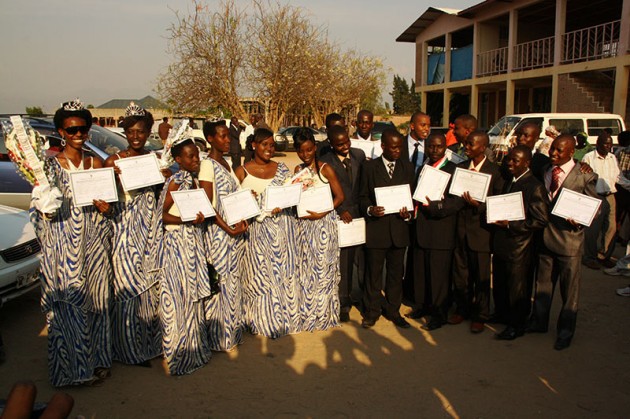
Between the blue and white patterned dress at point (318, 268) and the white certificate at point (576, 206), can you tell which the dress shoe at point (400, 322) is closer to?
the blue and white patterned dress at point (318, 268)

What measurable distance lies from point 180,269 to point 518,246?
303 cm

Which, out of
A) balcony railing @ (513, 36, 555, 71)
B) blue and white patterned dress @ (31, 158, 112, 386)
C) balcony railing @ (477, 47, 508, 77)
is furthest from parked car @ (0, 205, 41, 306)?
balcony railing @ (477, 47, 508, 77)

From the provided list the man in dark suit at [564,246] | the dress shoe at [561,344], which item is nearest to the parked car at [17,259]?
the man in dark suit at [564,246]

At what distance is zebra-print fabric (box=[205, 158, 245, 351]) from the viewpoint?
172 inches

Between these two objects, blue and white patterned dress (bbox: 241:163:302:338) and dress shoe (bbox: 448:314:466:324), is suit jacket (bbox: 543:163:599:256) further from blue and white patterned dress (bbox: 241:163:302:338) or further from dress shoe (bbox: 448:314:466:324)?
blue and white patterned dress (bbox: 241:163:302:338)

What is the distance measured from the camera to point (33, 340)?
16.1 ft

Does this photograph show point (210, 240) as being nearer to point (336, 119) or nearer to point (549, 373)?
point (336, 119)

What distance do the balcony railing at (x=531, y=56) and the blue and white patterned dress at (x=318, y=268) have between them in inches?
688

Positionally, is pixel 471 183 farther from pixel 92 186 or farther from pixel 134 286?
pixel 92 186

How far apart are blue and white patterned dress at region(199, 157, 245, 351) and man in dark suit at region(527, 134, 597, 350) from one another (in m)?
2.82

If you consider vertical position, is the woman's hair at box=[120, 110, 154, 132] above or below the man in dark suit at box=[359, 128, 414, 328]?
above

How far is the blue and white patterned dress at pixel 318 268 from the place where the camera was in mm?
4914

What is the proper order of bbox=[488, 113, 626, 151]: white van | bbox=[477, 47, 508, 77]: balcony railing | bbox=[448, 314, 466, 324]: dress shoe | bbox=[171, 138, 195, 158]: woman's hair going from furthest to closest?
1. bbox=[477, 47, 508, 77]: balcony railing
2. bbox=[488, 113, 626, 151]: white van
3. bbox=[448, 314, 466, 324]: dress shoe
4. bbox=[171, 138, 195, 158]: woman's hair

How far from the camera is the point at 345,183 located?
5.21 meters
